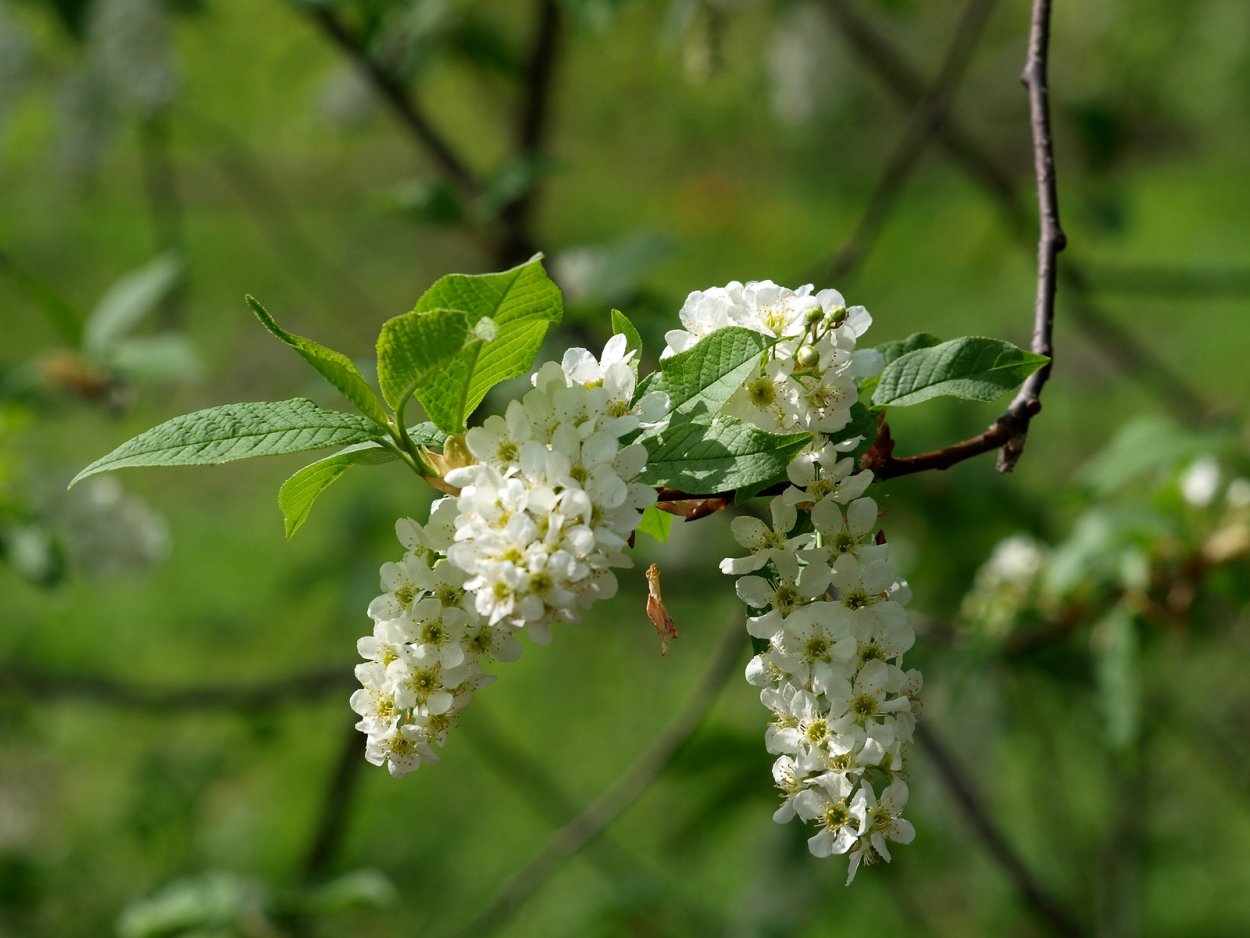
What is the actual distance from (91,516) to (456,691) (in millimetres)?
1684

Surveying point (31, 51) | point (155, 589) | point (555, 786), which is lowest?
point (555, 786)

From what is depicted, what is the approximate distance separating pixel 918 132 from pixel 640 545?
199 cm

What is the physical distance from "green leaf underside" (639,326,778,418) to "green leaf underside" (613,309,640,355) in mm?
60

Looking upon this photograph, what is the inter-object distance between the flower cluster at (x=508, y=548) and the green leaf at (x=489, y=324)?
0.04m

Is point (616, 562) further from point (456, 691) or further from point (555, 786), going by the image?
point (555, 786)

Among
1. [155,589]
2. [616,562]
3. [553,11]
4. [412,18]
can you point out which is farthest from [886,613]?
[155,589]

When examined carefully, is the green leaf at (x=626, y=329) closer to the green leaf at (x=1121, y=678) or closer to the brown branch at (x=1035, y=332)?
the brown branch at (x=1035, y=332)

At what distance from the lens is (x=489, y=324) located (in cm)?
83

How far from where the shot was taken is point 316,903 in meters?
2.00

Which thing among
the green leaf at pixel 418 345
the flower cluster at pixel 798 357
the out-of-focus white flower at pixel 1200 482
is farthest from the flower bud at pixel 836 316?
the out-of-focus white flower at pixel 1200 482

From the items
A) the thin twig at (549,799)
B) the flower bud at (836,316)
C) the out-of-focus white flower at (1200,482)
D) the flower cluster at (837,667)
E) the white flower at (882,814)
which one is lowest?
the thin twig at (549,799)

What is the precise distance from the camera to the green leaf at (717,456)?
32.9 inches

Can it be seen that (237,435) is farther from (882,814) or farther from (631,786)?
(631,786)

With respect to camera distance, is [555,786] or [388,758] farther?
[555,786]
